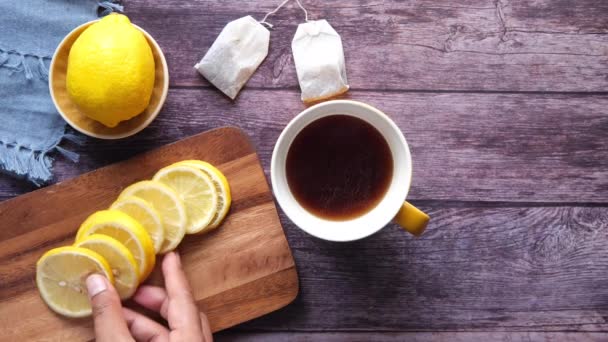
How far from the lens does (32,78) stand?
1.01 metres

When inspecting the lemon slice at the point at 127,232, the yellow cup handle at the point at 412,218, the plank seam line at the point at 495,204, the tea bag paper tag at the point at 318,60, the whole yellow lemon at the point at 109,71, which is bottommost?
the plank seam line at the point at 495,204

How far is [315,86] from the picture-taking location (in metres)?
1.01

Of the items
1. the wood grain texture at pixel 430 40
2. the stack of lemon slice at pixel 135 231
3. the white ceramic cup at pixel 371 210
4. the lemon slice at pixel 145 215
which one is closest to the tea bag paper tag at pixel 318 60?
the wood grain texture at pixel 430 40

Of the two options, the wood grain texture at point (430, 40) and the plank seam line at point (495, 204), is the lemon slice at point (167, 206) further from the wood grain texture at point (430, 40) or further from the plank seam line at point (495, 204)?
the plank seam line at point (495, 204)

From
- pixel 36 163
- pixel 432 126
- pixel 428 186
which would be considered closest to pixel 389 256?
pixel 428 186

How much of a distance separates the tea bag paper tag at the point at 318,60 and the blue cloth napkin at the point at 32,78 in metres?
0.36

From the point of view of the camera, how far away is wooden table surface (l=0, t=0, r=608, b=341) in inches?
40.7

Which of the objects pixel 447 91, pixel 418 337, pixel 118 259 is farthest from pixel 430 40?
pixel 118 259

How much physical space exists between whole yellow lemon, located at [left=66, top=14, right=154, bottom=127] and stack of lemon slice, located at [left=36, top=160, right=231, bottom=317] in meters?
0.14

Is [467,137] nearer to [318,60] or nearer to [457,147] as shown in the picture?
[457,147]

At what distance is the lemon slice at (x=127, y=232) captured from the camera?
88 cm

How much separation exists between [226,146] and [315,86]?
204mm

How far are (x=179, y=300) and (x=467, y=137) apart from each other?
0.63 meters

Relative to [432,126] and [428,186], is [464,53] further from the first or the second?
[428,186]
